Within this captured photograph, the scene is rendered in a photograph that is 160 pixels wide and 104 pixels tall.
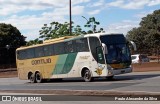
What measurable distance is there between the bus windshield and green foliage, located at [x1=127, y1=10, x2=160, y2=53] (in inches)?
2279

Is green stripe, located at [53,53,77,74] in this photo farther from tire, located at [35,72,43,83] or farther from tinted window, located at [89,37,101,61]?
tire, located at [35,72,43,83]

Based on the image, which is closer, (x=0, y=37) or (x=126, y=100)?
(x=126, y=100)

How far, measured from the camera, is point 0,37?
310 ft

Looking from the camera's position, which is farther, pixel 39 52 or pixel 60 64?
pixel 39 52

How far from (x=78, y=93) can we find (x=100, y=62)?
875 centimetres

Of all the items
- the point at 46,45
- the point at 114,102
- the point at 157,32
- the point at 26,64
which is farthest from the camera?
the point at 157,32

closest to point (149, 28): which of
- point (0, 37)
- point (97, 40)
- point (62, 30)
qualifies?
point (0, 37)

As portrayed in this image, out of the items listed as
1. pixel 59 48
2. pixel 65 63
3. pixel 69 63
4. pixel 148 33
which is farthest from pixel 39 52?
pixel 148 33

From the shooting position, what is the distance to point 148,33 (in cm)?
9238

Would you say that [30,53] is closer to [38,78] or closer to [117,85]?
[38,78]

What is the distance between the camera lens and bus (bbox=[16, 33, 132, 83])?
26.2 metres

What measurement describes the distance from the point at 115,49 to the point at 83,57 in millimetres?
2320

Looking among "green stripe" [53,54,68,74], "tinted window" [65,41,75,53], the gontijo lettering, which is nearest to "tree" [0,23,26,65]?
the gontijo lettering

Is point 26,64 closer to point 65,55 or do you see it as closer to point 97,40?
point 65,55
